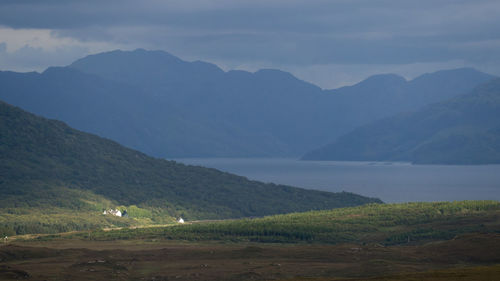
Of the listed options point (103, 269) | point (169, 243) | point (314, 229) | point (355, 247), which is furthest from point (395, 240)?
point (103, 269)

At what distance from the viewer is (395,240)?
149 metres

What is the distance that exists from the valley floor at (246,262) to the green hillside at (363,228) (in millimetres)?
23813

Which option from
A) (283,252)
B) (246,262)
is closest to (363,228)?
(283,252)

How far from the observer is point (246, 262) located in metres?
112

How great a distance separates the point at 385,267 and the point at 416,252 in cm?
1586

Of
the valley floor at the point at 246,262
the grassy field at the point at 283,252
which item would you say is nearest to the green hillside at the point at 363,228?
the grassy field at the point at 283,252

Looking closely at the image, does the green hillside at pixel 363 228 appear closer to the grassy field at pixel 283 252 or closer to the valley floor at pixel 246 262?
the grassy field at pixel 283 252

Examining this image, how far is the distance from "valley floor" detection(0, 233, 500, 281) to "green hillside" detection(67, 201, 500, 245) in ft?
78.1

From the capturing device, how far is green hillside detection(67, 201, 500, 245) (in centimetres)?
15150

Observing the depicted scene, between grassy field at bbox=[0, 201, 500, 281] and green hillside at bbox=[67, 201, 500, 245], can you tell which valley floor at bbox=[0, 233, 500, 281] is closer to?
grassy field at bbox=[0, 201, 500, 281]

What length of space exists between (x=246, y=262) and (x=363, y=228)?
59080 millimetres

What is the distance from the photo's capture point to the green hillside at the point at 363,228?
151500mm

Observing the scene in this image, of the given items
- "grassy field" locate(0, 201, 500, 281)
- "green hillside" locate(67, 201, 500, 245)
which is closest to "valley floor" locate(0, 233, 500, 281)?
"grassy field" locate(0, 201, 500, 281)

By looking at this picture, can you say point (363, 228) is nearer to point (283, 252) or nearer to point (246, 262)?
point (283, 252)
